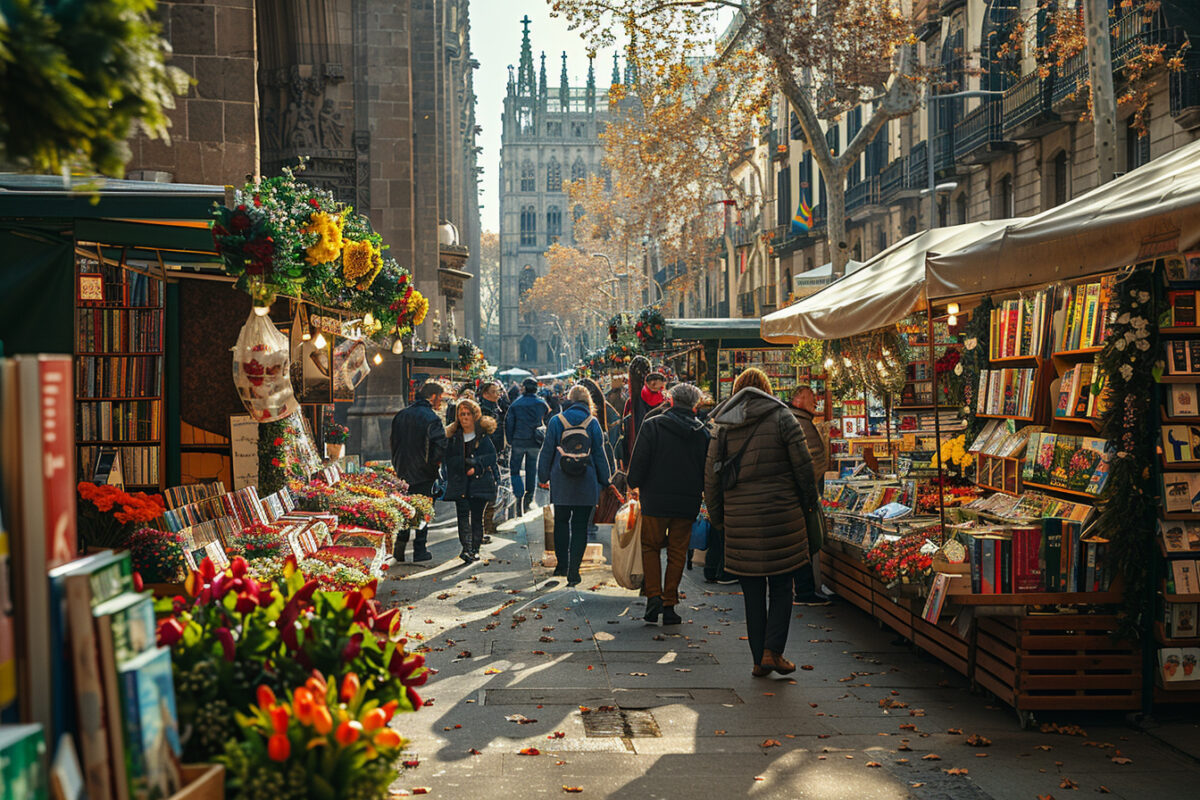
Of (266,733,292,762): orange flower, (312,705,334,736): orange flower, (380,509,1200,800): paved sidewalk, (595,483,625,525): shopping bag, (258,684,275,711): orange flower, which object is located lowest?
(380,509,1200,800): paved sidewalk

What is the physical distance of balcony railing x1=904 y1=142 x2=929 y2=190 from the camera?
1382 inches

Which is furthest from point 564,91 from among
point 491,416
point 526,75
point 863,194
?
point 491,416

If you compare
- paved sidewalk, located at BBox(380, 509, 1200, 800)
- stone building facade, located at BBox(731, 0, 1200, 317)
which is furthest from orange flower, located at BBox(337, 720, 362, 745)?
stone building facade, located at BBox(731, 0, 1200, 317)

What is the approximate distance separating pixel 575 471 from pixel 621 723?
4.93 m

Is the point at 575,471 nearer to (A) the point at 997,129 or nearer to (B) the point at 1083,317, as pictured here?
(B) the point at 1083,317

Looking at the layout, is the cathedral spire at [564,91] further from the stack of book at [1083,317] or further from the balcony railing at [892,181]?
the stack of book at [1083,317]

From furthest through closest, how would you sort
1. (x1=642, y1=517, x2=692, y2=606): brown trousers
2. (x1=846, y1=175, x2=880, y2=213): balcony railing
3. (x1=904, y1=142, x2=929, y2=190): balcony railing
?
(x1=846, y1=175, x2=880, y2=213): balcony railing, (x1=904, y1=142, x2=929, y2=190): balcony railing, (x1=642, y1=517, x2=692, y2=606): brown trousers

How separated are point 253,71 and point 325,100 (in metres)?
8.52

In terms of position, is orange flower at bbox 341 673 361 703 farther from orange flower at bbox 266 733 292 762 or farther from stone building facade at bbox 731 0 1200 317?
stone building facade at bbox 731 0 1200 317

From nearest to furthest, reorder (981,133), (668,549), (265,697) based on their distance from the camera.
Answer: (265,697) < (668,549) < (981,133)

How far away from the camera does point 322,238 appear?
741 centimetres

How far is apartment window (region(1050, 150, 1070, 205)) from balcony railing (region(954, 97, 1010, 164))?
1601 mm

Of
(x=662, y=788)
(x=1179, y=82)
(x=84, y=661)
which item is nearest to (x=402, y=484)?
(x=662, y=788)

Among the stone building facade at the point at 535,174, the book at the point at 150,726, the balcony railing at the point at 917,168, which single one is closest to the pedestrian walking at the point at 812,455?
the book at the point at 150,726
